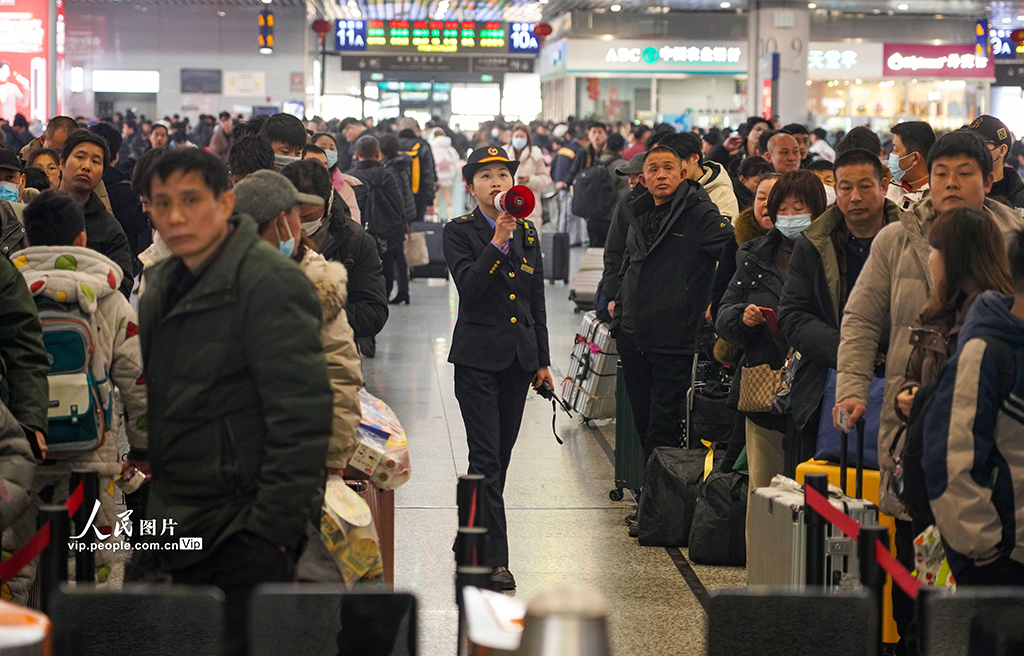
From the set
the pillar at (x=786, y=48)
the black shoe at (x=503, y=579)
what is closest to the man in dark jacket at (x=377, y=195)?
the black shoe at (x=503, y=579)

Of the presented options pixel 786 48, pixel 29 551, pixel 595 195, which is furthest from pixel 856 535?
pixel 786 48

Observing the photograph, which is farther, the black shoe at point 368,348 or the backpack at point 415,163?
the backpack at point 415,163

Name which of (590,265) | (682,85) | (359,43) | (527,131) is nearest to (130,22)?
(359,43)

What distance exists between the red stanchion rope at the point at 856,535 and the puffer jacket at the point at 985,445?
0.70 feet

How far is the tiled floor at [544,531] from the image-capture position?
4773mm

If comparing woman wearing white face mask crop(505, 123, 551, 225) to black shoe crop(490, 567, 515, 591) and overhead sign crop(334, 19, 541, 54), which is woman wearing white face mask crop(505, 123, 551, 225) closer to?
black shoe crop(490, 567, 515, 591)

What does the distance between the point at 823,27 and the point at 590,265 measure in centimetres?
2326

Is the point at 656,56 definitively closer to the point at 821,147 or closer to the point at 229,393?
the point at 821,147

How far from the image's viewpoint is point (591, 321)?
7.91 m

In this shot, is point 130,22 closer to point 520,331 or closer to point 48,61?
point 48,61

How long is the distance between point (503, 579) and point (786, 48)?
895 inches

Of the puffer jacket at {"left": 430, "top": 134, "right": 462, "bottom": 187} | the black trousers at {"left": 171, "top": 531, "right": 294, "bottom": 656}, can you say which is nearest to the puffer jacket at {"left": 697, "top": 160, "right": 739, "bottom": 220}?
the black trousers at {"left": 171, "top": 531, "right": 294, "bottom": 656}

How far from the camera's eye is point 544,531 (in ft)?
19.7

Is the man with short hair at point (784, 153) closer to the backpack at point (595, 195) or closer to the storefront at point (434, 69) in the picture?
the backpack at point (595, 195)
